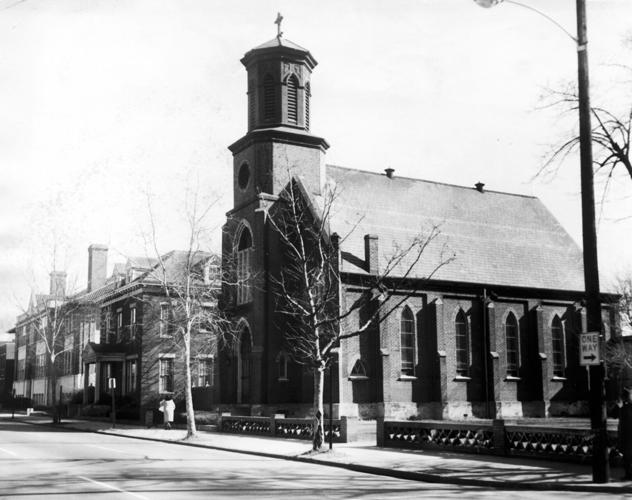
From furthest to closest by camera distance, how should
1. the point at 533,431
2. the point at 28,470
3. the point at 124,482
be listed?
the point at 533,431
the point at 28,470
the point at 124,482

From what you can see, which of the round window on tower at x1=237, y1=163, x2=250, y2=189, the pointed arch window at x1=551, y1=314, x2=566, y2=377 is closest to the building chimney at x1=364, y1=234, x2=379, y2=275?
the round window on tower at x1=237, y1=163, x2=250, y2=189

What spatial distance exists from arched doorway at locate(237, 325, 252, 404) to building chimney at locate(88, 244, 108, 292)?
30601mm

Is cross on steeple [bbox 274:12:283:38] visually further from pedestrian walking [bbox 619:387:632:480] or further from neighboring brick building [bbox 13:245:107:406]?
pedestrian walking [bbox 619:387:632:480]

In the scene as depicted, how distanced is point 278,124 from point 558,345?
2062 centimetres

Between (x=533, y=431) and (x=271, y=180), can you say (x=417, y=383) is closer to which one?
(x=271, y=180)

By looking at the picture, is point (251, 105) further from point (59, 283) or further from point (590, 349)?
point (59, 283)

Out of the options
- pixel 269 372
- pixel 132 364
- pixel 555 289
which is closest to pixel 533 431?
pixel 269 372

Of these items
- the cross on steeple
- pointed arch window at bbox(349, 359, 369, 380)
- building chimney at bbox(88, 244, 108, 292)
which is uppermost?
the cross on steeple

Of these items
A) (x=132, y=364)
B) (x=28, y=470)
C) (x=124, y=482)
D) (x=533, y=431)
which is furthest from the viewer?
(x=132, y=364)

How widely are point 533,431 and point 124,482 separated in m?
10.9

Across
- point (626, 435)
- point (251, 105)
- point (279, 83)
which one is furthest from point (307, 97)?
point (626, 435)

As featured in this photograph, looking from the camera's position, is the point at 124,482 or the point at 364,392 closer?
the point at 124,482

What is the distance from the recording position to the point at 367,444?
2572 cm

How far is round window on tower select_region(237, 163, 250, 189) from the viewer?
3960cm
